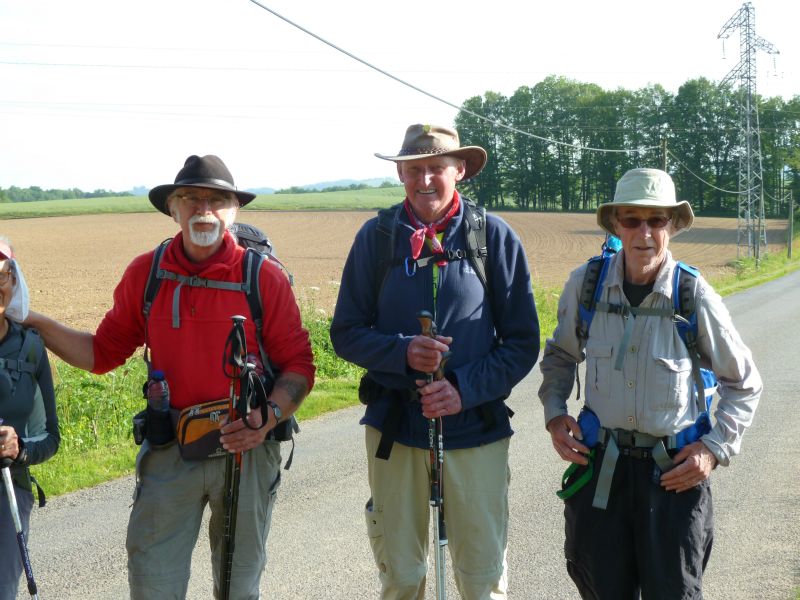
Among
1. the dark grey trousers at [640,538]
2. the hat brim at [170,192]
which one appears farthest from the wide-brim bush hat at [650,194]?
the hat brim at [170,192]

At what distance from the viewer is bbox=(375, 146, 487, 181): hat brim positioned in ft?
10.7

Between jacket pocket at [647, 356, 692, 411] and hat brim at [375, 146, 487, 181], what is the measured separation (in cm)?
112

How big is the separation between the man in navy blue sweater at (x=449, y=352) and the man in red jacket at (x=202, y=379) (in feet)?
0.97

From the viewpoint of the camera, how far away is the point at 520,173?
302 ft

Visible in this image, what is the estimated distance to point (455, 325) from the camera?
325cm

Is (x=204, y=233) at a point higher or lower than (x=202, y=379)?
higher

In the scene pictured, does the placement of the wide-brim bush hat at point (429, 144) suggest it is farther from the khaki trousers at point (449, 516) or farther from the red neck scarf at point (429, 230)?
the khaki trousers at point (449, 516)

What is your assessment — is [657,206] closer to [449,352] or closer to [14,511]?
[449,352]

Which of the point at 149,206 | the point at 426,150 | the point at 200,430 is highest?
the point at 149,206

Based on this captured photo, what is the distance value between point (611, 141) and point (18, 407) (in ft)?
313

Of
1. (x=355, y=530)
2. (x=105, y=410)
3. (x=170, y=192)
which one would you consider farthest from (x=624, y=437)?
(x=105, y=410)

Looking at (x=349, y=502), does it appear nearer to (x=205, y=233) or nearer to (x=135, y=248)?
(x=205, y=233)

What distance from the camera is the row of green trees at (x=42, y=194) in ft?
318

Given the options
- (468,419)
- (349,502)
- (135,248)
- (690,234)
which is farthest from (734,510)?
(690,234)
